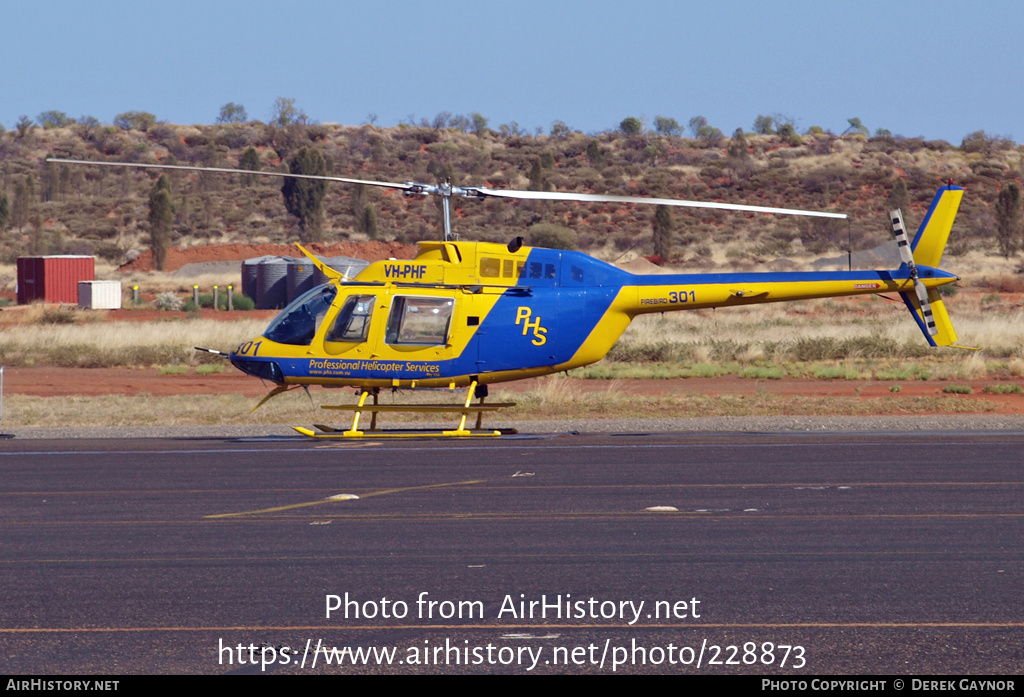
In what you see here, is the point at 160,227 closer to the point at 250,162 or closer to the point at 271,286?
the point at 271,286

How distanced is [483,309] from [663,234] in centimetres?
5014

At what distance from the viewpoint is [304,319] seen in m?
16.6

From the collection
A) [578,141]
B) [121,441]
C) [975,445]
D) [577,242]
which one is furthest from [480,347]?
[578,141]

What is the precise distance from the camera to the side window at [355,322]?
645 inches

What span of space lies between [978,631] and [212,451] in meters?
11.3

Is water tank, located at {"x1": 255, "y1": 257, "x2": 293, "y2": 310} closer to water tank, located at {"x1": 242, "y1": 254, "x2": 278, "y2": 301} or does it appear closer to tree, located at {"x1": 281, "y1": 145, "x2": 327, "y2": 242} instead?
water tank, located at {"x1": 242, "y1": 254, "x2": 278, "y2": 301}

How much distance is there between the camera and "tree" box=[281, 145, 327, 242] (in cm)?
7138

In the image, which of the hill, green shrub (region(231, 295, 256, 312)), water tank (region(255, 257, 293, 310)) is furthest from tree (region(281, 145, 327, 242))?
green shrub (region(231, 295, 256, 312))

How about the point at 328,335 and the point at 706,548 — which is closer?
the point at 706,548

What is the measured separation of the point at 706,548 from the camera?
9430 mm

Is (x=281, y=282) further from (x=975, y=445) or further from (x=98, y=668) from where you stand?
(x=98, y=668)

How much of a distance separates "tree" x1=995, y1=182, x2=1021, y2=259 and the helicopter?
4962 centimetres

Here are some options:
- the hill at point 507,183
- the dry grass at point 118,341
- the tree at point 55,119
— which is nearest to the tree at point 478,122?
the hill at point 507,183

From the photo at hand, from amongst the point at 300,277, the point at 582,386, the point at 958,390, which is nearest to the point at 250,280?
the point at 300,277
